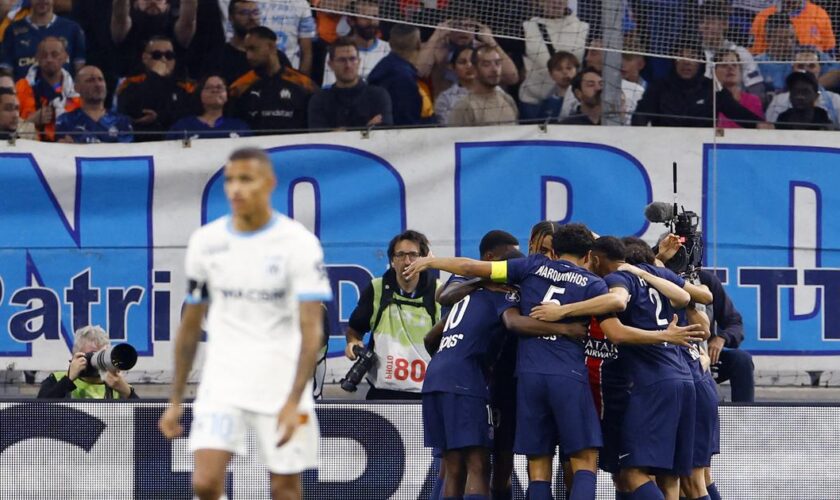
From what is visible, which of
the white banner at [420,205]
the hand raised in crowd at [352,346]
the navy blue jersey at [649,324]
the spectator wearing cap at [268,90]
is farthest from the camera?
the spectator wearing cap at [268,90]

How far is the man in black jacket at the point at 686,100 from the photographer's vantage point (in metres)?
12.2

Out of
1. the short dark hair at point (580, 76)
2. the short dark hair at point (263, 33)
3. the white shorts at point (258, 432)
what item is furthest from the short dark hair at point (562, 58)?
the white shorts at point (258, 432)

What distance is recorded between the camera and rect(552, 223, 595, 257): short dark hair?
8430mm

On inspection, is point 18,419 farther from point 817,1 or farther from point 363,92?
point 817,1

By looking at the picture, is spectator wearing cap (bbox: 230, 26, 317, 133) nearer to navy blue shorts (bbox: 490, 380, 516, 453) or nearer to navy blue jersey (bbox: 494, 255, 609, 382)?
navy blue shorts (bbox: 490, 380, 516, 453)

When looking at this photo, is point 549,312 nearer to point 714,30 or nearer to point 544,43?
point 544,43

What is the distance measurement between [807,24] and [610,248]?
14.5 ft

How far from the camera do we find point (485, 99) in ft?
40.3

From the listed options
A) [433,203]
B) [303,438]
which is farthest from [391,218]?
[303,438]

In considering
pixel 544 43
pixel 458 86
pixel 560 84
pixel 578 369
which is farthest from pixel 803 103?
pixel 578 369

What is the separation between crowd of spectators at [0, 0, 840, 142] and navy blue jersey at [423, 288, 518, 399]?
11.5 feet

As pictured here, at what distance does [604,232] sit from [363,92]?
7.26ft

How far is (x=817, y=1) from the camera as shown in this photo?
12164 millimetres

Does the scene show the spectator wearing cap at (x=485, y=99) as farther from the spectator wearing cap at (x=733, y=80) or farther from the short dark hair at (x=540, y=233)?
the short dark hair at (x=540, y=233)
